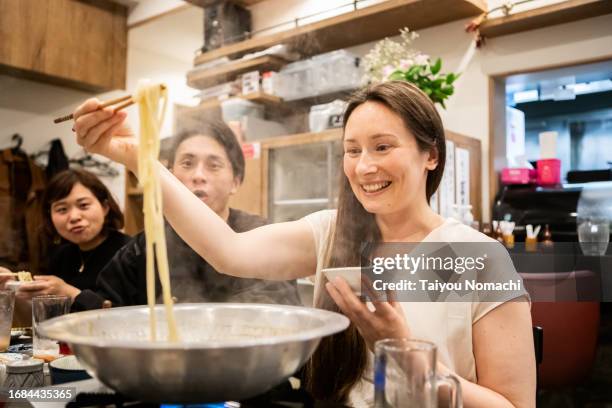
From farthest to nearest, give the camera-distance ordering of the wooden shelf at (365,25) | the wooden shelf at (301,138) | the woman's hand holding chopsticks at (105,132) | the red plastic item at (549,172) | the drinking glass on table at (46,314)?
the wooden shelf at (301,138) → the wooden shelf at (365,25) → the red plastic item at (549,172) → the drinking glass on table at (46,314) → the woman's hand holding chopsticks at (105,132)

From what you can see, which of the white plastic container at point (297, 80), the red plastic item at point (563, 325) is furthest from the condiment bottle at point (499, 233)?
the white plastic container at point (297, 80)

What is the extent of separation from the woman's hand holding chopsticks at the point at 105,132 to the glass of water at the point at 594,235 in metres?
1.31

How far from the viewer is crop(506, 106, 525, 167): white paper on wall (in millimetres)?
2697

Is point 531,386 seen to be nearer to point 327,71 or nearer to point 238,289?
point 238,289

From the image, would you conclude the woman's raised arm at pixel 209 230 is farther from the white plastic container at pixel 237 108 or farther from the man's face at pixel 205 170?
the white plastic container at pixel 237 108

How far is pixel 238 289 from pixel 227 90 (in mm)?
1335

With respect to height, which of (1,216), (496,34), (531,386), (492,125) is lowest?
(531,386)

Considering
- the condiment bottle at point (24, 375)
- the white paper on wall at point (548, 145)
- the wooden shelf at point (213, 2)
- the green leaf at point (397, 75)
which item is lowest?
the condiment bottle at point (24, 375)

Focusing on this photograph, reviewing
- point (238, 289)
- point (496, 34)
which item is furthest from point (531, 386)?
point (496, 34)

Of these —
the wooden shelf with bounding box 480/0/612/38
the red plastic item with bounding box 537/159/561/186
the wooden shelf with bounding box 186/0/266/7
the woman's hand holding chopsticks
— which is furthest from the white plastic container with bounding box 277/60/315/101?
the woman's hand holding chopsticks

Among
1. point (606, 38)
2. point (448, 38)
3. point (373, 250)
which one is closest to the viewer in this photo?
point (373, 250)

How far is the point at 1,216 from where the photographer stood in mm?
1827

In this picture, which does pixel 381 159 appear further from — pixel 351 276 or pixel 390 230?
pixel 351 276

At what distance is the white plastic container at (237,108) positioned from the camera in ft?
8.37
